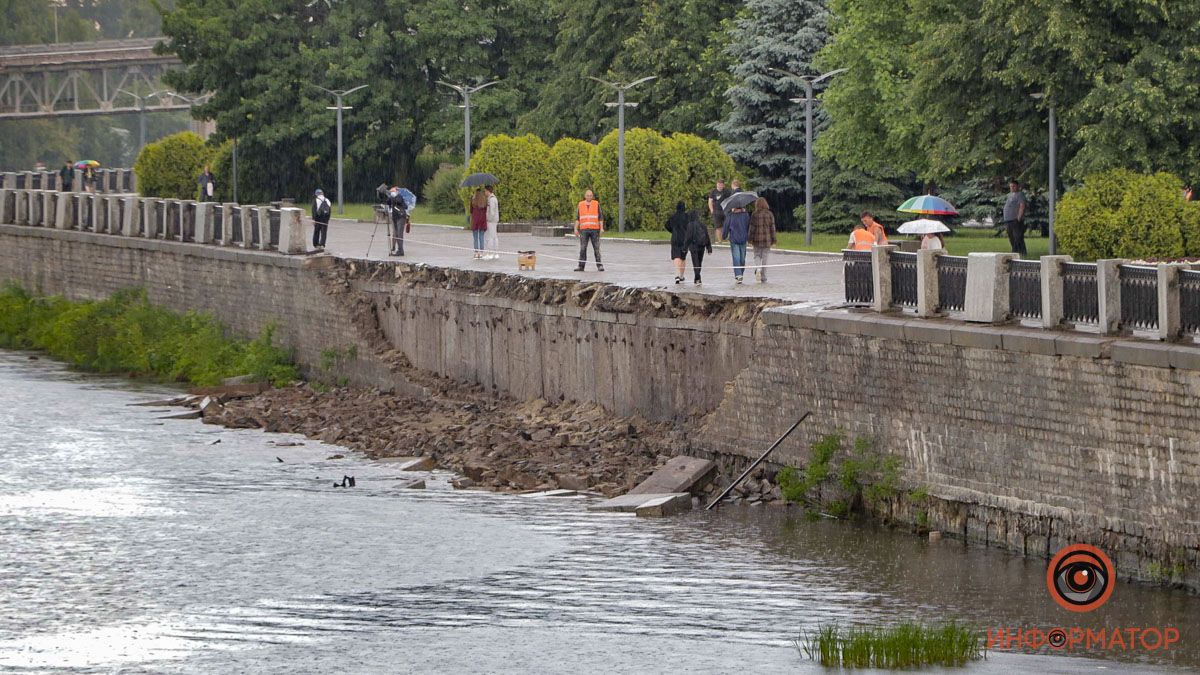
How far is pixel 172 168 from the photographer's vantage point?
71.6 metres

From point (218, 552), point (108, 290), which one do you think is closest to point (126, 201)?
point (108, 290)

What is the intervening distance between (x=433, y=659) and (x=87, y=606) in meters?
4.33

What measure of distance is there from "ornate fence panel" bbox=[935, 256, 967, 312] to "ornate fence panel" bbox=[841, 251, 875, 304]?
1.33m

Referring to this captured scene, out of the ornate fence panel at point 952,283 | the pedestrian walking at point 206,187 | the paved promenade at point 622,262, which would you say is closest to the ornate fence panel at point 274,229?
the paved promenade at point 622,262

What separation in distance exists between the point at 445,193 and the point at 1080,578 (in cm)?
4398

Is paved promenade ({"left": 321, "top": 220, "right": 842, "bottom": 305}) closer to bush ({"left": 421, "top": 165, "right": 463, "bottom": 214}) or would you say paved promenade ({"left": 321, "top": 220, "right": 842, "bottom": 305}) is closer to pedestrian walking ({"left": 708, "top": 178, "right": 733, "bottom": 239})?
pedestrian walking ({"left": 708, "top": 178, "right": 733, "bottom": 239})

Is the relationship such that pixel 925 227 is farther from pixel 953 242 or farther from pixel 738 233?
pixel 953 242

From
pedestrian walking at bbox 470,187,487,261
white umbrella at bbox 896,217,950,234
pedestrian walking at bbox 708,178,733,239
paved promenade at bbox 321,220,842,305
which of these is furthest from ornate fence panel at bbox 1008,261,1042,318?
pedestrian walking at bbox 470,187,487,261

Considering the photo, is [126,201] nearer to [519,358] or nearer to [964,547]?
[519,358]

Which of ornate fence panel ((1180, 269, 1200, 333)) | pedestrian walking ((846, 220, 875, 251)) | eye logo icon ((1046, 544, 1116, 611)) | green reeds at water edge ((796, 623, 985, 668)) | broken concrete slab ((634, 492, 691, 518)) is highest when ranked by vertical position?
pedestrian walking ((846, 220, 875, 251))

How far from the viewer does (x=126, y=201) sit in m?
49.9

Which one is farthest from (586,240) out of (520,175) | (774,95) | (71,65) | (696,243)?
(71,65)

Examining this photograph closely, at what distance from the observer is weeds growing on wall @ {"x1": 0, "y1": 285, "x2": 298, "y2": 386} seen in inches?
1629

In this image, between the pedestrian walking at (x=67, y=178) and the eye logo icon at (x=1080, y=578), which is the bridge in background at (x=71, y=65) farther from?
the eye logo icon at (x=1080, y=578)
